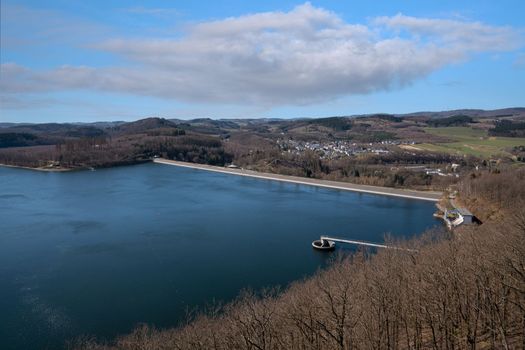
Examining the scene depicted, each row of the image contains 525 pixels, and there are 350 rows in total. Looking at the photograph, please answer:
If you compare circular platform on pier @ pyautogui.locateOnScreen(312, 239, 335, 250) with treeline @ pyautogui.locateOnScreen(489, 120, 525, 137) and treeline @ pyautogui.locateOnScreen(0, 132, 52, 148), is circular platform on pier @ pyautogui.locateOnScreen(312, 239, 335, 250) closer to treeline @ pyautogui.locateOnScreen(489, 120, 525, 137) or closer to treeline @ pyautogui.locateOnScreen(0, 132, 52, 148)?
treeline @ pyautogui.locateOnScreen(489, 120, 525, 137)

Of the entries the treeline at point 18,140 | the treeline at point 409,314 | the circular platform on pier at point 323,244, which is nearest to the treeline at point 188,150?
the treeline at point 18,140

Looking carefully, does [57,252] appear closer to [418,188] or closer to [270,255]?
[270,255]

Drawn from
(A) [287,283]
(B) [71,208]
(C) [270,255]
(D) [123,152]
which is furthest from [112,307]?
(D) [123,152]

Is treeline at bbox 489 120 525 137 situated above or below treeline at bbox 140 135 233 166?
above

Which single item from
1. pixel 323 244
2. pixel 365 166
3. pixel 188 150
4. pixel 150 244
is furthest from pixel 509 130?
pixel 150 244

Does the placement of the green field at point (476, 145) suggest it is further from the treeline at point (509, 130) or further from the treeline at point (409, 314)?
the treeline at point (409, 314)

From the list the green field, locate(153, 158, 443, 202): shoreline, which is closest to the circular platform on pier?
locate(153, 158, 443, 202): shoreline
